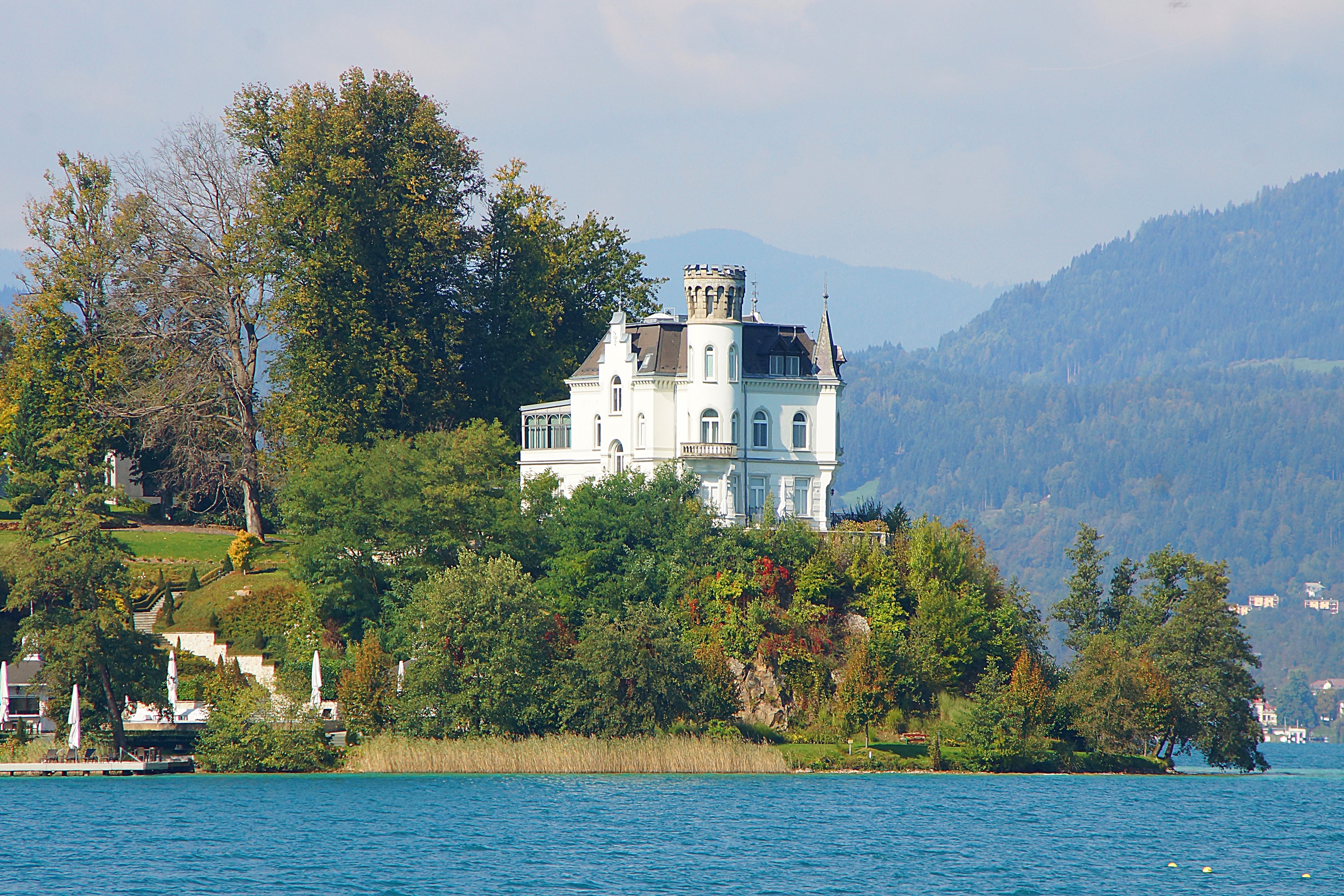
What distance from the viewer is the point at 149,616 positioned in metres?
72.9

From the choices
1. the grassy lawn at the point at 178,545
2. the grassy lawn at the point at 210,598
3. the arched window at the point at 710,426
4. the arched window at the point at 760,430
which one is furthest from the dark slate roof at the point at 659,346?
the grassy lawn at the point at 178,545

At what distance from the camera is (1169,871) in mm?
49719

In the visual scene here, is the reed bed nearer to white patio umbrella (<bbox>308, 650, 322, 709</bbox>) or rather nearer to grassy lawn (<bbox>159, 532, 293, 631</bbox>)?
white patio umbrella (<bbox>308, 650, 322, 709</bbox>)

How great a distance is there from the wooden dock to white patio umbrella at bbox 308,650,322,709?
4978 mm

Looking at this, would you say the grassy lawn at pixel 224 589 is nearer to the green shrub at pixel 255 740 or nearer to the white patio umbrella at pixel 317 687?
the white patio umbrella at pixel 317 687

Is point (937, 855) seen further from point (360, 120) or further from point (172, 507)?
point (172, 507)

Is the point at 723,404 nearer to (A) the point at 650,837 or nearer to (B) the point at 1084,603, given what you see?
(B) the point at 1084,603

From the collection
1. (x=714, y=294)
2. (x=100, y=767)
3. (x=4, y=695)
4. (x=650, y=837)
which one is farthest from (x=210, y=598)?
(x=650, y=837)

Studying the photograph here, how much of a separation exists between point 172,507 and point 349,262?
1929 cm

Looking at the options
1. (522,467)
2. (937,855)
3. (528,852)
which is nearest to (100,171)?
(522,467)

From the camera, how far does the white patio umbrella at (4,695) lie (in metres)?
63.8

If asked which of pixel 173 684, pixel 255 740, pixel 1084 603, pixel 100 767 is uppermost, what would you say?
pixel 1084 603

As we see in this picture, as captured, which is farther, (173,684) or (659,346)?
(659,346)

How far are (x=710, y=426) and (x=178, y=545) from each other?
26228 millimetres
